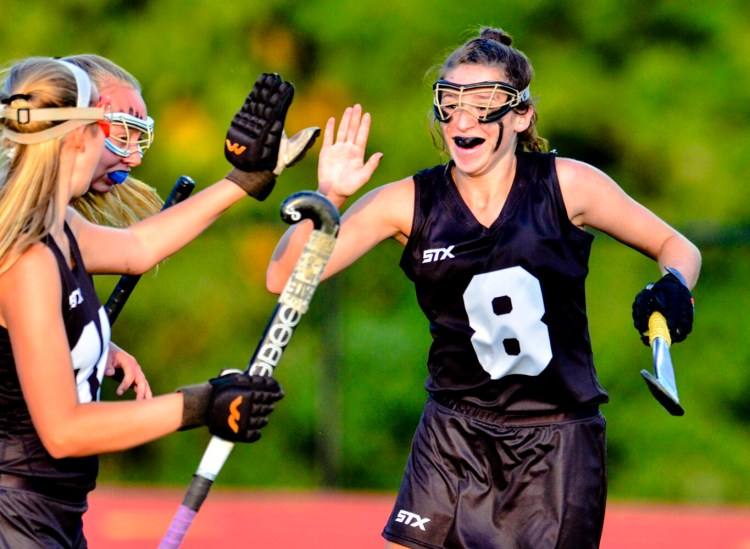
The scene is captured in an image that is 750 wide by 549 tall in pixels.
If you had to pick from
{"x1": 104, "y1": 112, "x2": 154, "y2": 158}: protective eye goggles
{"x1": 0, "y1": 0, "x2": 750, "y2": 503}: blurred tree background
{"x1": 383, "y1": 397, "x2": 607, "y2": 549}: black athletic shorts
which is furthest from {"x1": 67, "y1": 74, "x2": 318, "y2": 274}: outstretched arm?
{"x1": 0, "y1": 0, "x2": 750, "y2": 503}: blurred tree background

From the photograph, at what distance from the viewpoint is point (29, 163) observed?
3.15 meters

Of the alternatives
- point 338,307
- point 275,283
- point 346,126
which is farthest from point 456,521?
point 338,307

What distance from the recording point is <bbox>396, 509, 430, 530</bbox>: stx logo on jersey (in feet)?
13.0

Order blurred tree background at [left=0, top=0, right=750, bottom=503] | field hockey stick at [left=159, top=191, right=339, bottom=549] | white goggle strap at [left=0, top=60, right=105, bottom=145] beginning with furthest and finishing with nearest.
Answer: blurred tree background at [left=0, top=0, right=750, bottom=503], field hockey stick at [left=159, top=191, right=339, bottom=549], white goggle strap at [left=0, top=60, right=105, bottom=145]

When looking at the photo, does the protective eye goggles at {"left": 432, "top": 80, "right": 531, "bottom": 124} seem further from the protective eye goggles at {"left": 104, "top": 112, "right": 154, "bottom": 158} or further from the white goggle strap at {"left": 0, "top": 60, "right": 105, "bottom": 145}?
the white goggle strap at {"left": 0, "top": 60, "right": 105, "bottom": 145}

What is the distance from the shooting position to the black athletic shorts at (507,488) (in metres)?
3.92

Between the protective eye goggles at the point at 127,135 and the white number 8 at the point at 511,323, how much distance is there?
40.9 inches

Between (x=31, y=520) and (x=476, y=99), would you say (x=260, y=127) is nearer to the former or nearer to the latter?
(x=476, y=99)

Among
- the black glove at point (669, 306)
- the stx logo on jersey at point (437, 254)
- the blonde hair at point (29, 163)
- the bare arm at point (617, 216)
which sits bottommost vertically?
the blonde hair at point (29, 163)

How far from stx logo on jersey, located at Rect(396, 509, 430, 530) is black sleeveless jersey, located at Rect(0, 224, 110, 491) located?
3.44 ft

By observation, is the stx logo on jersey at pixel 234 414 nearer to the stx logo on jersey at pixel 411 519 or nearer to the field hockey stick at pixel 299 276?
the field hockey stick at pixel 299 276

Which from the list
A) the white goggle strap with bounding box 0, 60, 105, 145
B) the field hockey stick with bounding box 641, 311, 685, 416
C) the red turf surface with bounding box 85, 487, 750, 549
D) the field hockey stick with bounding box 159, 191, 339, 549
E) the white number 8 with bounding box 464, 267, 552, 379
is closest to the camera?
the white goggle strap with bounding box 0, 60, 105, 145

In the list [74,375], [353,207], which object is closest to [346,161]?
[353,207]

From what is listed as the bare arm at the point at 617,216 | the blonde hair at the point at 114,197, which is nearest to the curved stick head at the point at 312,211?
the blonde hair at the point at 114,197
